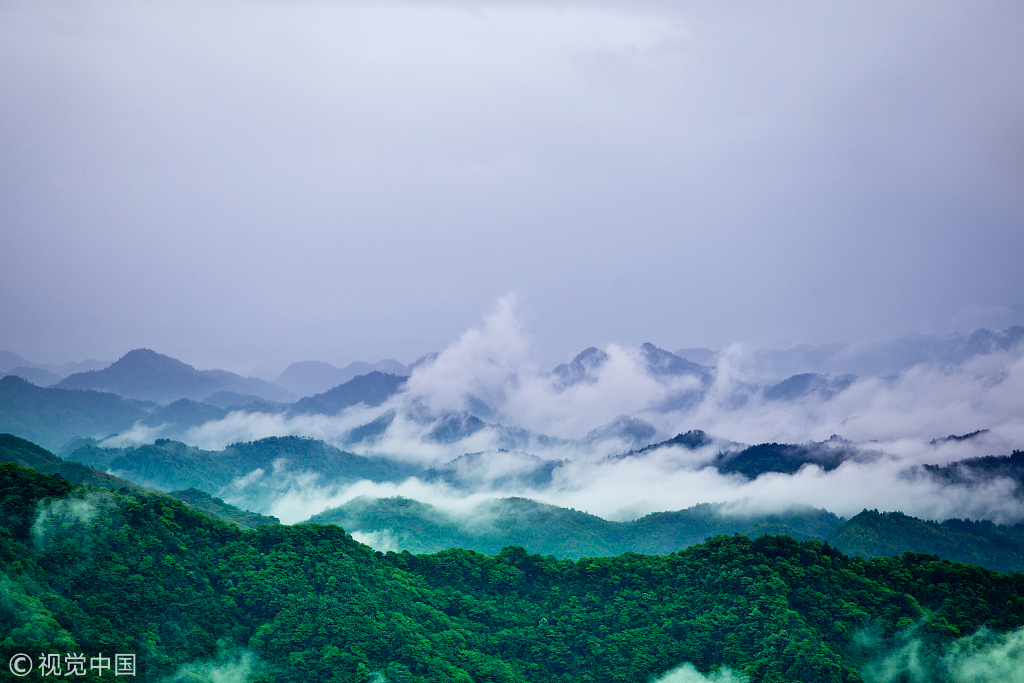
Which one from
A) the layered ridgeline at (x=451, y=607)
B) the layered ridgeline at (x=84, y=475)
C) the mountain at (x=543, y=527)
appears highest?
the layered ridgeline at (x=84, y=475)

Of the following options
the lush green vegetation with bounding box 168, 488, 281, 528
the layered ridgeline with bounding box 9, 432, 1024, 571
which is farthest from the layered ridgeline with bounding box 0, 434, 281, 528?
the layered ridgeline with bounding box 9, 432, 1024, 571

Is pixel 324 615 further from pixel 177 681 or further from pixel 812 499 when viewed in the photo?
pixel 812 499

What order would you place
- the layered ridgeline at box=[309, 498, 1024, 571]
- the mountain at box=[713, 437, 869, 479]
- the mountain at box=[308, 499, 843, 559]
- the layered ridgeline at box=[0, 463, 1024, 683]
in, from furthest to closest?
the mountain at box=[713, 437, 869, 479]
the mountain at box=[308, 499, 843, 559]
the layered ridgeline at box=[309, 498, 1024, 571]
the layered ridgeline at box=[0, 463, 1024, 683]

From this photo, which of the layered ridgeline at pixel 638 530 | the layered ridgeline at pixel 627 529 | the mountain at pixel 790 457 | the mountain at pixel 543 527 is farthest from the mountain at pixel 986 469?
the mountain at pixel 543 527

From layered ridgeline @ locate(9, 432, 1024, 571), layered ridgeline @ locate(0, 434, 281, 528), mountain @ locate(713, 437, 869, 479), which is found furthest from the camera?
mountain @ locate(713, 437, 869, 479)

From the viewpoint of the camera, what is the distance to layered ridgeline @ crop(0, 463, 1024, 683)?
54.4m

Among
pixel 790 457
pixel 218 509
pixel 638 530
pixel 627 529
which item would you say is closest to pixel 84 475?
pixel 218 509

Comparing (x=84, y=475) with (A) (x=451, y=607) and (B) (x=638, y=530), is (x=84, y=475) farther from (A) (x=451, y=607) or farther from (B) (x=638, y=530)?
(B) (x=638, y=530)

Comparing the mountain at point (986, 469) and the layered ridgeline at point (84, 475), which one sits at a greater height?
the layered ridgeline at point (84, 475)

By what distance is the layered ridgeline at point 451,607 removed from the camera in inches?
2143

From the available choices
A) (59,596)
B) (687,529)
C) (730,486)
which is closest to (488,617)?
(59,596)

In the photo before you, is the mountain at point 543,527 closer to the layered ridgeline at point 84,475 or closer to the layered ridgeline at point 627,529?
the layered ridgeline at point 627,529

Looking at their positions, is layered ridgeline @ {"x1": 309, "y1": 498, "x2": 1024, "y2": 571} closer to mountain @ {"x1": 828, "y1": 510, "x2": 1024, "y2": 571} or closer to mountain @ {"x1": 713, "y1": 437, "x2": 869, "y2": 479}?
mountain @ {"x1": 828, "y1": 510, "x2": 1024, "y2": 571}

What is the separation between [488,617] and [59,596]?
33.1 m
